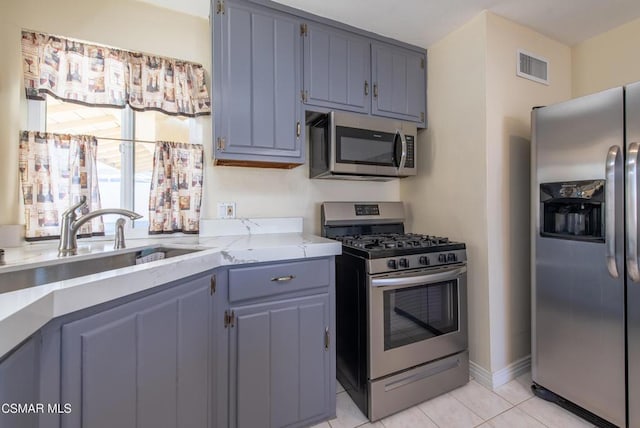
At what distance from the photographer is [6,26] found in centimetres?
146

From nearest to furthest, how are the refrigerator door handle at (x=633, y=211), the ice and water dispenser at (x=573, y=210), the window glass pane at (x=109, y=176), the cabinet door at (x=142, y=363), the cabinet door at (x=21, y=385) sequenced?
the cabinet door at (x=21, y=385) → the cabinet door at (x=142, y=363) → the refrigerator door handle at (x=633, y=211) → the ice and water dispenser at (x=573, y=210) → the window glass pane at (x=109, y=176)

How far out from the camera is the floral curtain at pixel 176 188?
173 centimetres

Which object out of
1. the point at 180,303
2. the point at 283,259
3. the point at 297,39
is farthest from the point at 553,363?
the point at 297,39

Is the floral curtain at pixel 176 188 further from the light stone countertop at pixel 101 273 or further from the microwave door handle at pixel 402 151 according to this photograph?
the microwave door handle at pixel 402 151

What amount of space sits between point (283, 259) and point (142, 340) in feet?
2.10

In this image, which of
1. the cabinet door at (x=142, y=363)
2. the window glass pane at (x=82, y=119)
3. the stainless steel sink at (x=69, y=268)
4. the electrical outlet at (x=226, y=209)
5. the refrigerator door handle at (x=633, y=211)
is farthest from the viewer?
the electrical outlet at (x=226, y=209)

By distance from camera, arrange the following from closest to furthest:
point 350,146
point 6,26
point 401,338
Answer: point 6,26, point 401,338, point 350,146

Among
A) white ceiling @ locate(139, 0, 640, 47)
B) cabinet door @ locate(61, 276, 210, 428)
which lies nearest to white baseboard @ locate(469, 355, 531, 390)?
cabinet door @ locate(61, 276, 210, 428)

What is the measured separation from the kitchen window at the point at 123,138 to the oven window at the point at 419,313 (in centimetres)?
160

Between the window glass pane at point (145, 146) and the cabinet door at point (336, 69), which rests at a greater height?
the cabinet door at point (336, 69)

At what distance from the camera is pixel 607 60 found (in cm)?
207

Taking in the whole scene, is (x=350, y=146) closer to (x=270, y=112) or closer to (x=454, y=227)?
(x=270, y=112)

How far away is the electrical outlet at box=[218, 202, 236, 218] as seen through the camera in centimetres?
192
